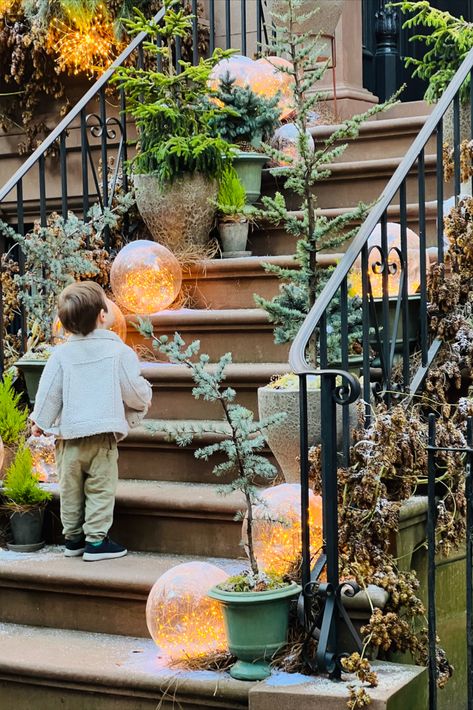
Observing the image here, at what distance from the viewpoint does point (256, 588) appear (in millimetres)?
4082

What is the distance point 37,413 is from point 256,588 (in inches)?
59.6

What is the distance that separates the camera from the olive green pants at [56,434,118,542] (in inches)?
201

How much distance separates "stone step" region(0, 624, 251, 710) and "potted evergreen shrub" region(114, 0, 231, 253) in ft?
8.60

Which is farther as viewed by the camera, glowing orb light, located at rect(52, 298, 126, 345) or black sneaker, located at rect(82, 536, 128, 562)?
glowing orb light, located at rect(52, 298, 126, 345)

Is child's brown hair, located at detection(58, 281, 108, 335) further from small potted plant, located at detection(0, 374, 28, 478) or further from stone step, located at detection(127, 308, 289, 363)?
small potted plant, located at detection(0, 374, 28, 478)

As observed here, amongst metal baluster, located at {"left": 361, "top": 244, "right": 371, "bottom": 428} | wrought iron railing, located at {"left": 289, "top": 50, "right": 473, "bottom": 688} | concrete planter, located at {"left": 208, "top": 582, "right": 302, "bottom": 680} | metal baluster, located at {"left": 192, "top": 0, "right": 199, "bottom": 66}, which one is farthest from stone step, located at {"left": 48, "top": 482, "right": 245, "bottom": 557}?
metal baluster, located at {"left": 192, "top": 0, "right": 199, "bottom": 66}

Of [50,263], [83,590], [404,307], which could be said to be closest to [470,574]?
[404,307]

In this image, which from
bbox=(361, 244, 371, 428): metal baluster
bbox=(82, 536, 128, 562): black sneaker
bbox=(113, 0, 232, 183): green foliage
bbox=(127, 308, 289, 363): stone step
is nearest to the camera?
bbox=(361, 244, 371, 428): metal baluster

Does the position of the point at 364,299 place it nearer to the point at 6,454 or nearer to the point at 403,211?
the point at 403,211

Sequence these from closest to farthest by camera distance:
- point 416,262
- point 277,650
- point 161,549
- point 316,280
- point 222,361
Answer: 1. point 277,650
2. point 222,361
3. point 316,280
4. point 161,549
5. point 416,262

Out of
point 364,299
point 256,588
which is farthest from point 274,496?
point 364,299

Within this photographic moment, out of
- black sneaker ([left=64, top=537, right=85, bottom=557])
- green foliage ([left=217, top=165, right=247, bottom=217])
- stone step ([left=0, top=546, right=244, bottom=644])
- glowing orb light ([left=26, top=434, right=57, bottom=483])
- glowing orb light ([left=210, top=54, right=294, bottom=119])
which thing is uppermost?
glowing orb light ([left=210, top=54, right=294, bottom=119])

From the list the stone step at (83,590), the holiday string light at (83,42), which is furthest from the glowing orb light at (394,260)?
the holiday string light at (83,42)

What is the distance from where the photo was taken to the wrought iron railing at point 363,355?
402cm
